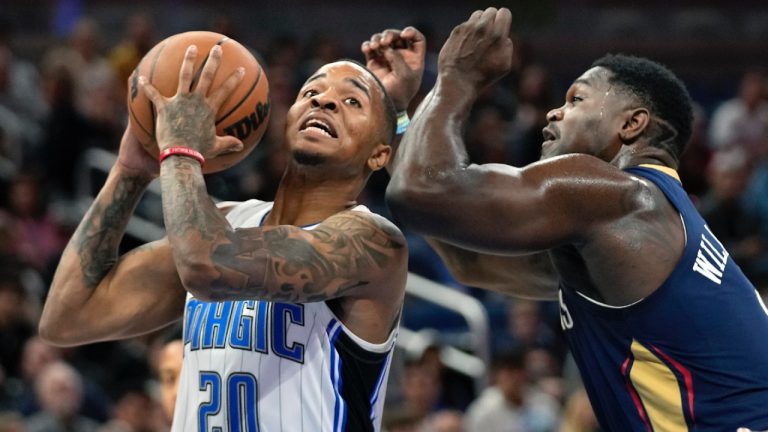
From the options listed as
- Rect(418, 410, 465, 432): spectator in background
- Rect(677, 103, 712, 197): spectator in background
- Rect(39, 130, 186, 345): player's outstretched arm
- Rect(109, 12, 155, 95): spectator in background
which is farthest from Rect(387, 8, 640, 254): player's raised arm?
Rect(109, 12, 155, 95): spectator in background

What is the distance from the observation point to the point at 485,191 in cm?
375

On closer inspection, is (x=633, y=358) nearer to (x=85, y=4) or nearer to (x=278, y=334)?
(x=278, y=334)

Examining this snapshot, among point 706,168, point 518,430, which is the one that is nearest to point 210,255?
point 518,430

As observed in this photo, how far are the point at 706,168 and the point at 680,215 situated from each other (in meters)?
10.3

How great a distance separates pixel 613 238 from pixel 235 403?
1387 mm

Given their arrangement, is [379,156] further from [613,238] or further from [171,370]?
[171,370]

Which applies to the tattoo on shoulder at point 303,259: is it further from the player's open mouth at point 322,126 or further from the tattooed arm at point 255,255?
the player's open mouth at point 322,126

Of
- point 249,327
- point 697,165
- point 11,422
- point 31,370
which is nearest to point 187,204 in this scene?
point 249,327

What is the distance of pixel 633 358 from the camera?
400 cm

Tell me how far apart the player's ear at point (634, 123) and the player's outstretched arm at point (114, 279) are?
172 centimetres

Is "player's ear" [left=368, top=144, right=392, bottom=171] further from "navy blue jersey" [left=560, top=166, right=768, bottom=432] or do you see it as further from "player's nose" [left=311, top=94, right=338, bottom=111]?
"navy blue jersey" [left=560, top=166, right=768, bottom=432]

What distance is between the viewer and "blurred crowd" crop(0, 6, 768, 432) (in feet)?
31.6

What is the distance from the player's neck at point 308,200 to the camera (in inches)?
176

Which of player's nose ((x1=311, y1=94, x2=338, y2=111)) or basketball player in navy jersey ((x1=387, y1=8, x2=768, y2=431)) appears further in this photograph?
player's nose ((x1=311, y1=94, x2=338, y2=111))
